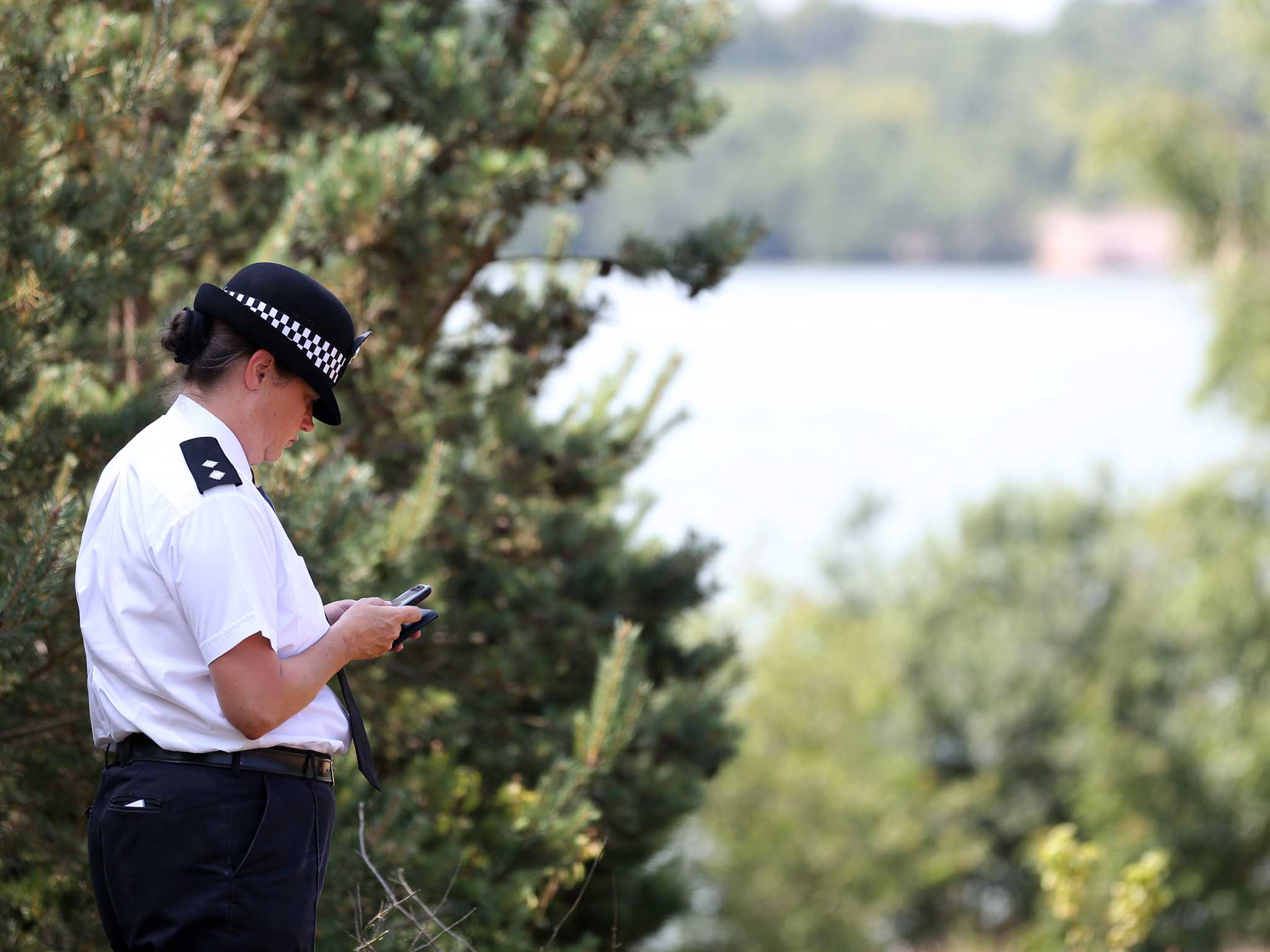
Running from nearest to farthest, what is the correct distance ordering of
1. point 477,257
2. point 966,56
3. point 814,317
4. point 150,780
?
point 150,780 → point 477,257 → point 814,317 → point 966,56

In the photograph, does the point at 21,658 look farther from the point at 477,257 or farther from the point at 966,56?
the point at 966,56

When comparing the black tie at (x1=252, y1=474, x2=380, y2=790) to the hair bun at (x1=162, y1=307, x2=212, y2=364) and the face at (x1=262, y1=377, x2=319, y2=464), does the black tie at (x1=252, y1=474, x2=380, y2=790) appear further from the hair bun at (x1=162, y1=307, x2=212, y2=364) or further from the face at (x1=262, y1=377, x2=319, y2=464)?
the hair bun at (x1=162, y1=307, x2=212, y2=364)

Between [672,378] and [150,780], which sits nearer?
[150,780]

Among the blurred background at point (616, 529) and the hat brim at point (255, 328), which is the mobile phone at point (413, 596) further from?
the blurred background at point (616, 529)

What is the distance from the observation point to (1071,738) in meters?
26.3

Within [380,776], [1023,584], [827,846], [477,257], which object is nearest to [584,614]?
[380,776]

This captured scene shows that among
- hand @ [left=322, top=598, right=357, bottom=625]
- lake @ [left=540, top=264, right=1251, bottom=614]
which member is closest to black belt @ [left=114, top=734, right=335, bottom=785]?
hand @ [left=322, top=598, right=357, bottom=625]

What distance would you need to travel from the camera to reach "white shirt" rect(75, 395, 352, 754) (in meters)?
2.24

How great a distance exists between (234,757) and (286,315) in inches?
27.4

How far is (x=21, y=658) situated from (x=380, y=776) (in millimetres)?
1750

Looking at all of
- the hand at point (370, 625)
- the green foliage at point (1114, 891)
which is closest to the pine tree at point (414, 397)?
the hand at point (370, 625)

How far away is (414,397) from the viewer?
18.0 feet

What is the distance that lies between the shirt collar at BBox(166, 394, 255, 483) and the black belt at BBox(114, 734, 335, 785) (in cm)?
43

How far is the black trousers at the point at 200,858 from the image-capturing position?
2279 millimetres
